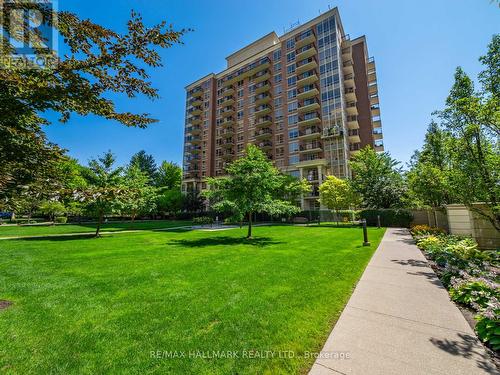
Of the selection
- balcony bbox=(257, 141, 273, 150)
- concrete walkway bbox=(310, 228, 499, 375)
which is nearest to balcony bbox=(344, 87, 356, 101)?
balcony bbox=(257, 141, 273, 150)

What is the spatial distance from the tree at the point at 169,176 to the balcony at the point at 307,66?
4302 centimetres

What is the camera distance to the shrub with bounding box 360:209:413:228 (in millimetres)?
25812

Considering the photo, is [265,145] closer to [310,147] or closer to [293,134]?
[293,134]

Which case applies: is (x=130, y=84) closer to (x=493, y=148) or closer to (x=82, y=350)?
(x=82, y=350)

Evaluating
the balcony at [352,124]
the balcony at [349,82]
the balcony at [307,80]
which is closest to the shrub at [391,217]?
the balcony at [352,124]

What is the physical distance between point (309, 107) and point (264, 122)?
34.8 ft

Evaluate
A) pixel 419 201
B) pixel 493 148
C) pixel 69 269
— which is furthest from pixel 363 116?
pixel 69 269

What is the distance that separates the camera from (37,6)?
3.04m

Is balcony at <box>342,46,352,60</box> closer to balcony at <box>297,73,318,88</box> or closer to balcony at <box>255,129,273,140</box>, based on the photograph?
balcony at <box>297,73,318,88</box>

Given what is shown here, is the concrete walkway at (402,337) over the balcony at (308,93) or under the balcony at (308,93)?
under

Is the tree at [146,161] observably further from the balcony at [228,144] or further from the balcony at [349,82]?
the balcony at [349,82]

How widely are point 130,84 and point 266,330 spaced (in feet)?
15.0

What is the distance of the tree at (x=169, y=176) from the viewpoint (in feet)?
217

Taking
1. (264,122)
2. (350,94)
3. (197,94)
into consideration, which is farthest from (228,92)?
(350,94)
